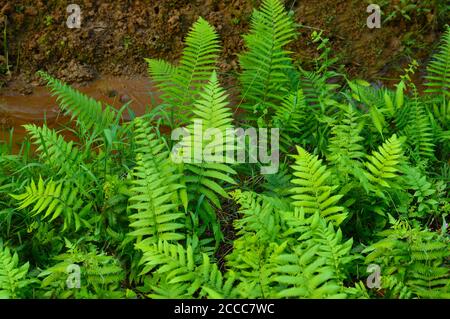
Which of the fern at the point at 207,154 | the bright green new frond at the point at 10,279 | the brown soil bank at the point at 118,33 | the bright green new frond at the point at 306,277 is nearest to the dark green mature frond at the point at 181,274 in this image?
the bright green new frond at the point at 306,277

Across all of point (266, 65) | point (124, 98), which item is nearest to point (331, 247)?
point (266, 65)

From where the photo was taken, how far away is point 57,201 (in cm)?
340

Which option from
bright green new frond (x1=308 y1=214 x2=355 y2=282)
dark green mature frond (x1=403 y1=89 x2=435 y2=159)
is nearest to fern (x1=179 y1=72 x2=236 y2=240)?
bright green new frond (x1=308 y1=214 x2=355 y2=282)

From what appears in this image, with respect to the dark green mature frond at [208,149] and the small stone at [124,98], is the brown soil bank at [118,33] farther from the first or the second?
Answer: the dark green mature frond at [208,149]

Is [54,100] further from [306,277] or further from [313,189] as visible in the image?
[306,277]

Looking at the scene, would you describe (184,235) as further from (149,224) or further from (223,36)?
(223,36)

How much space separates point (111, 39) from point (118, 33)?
8 cm

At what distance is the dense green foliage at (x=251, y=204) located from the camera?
9.98 feet

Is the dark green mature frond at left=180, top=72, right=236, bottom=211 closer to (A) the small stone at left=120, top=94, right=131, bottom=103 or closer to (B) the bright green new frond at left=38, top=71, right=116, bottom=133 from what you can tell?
(B) the bright green new frond at left=38, top=71, right=116, bottom=133

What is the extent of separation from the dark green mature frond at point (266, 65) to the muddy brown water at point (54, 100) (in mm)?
927

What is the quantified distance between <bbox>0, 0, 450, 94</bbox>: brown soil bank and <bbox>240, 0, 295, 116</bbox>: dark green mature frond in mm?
569

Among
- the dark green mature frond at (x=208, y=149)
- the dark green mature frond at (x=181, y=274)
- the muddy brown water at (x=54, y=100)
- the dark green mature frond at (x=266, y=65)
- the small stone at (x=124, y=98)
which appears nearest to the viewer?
the dark green mature frond at (x=181, y=274)
